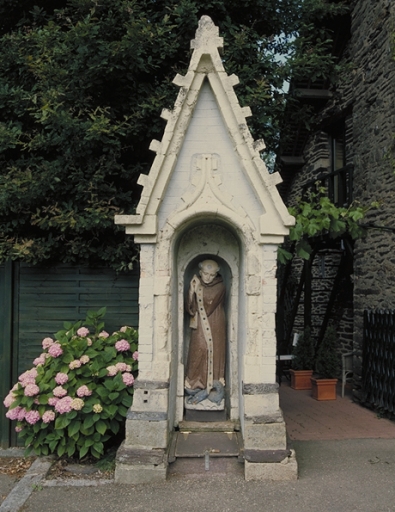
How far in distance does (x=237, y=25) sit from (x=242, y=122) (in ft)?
9.00

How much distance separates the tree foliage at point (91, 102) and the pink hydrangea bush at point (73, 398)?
116 cm

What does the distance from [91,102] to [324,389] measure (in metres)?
6.01

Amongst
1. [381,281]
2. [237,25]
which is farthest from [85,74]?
[381,281]

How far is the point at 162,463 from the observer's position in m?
4.26

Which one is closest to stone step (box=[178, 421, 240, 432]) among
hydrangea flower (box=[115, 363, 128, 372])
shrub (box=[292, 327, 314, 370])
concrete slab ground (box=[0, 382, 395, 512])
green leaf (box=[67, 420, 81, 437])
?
concrete slab ground (box=[0, 382, 395, 512])

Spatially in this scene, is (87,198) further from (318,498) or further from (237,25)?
(318,498)

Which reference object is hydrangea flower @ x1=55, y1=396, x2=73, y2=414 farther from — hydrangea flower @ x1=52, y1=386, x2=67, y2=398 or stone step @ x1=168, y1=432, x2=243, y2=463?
stone step @ x1=168, y1=432, x2=243, y2=463

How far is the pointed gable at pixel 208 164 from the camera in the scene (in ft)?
14.8

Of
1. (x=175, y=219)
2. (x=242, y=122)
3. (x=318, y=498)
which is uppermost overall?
(x=242, y=122)

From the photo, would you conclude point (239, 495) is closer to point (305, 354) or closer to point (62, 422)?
point (62, 422)

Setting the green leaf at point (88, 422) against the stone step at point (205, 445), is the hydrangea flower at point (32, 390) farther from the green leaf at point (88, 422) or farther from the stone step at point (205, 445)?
the stone step at point (205, 445)

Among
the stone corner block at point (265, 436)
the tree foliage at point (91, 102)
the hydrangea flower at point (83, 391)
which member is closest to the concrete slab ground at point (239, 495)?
the stone corner block at point (265, 436)

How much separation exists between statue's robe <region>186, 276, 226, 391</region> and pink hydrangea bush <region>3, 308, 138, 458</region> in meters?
0.64

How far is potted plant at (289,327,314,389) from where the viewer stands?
9.17 metres
